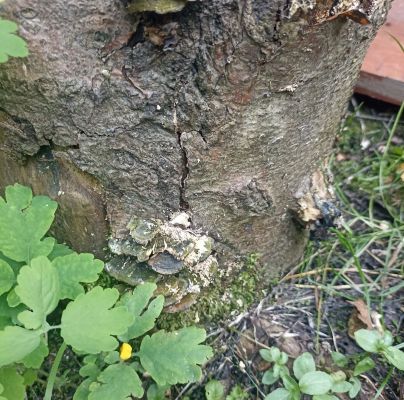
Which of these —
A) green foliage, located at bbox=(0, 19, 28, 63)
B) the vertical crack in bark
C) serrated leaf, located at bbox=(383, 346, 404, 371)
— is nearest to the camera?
green foliage, located at bbox=(0, 19, 28, 63)

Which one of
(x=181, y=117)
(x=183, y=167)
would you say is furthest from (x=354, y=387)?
(x=181, y=117)

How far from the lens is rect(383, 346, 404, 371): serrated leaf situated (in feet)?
4.40

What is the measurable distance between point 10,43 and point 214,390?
3.20ft

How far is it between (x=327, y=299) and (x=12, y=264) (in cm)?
91

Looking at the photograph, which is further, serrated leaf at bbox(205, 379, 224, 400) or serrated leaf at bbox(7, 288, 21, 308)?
serrated leaf at bbox(205, 379, 224, 400)

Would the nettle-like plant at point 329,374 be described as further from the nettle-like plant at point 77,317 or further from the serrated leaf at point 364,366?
the nettle-like plant at point 77,317

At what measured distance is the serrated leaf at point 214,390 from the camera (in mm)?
1396

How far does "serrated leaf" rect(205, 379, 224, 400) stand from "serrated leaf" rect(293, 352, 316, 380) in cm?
20

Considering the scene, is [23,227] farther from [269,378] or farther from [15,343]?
[269,378]

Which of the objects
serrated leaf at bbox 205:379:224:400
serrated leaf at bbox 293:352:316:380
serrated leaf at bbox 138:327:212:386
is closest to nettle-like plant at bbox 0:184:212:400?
serrated leaf at bbox 138:327:212:386

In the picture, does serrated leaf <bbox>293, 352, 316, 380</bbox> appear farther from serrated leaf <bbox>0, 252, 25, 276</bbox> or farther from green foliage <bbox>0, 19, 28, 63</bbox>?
green foliage <bbox>0, 19, 28, 63</bbox>

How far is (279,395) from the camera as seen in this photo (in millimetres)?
1361

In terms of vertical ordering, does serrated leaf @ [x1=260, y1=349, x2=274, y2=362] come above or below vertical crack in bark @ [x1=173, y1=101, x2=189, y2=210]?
below

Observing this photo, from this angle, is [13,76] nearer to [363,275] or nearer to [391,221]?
[363,275]
